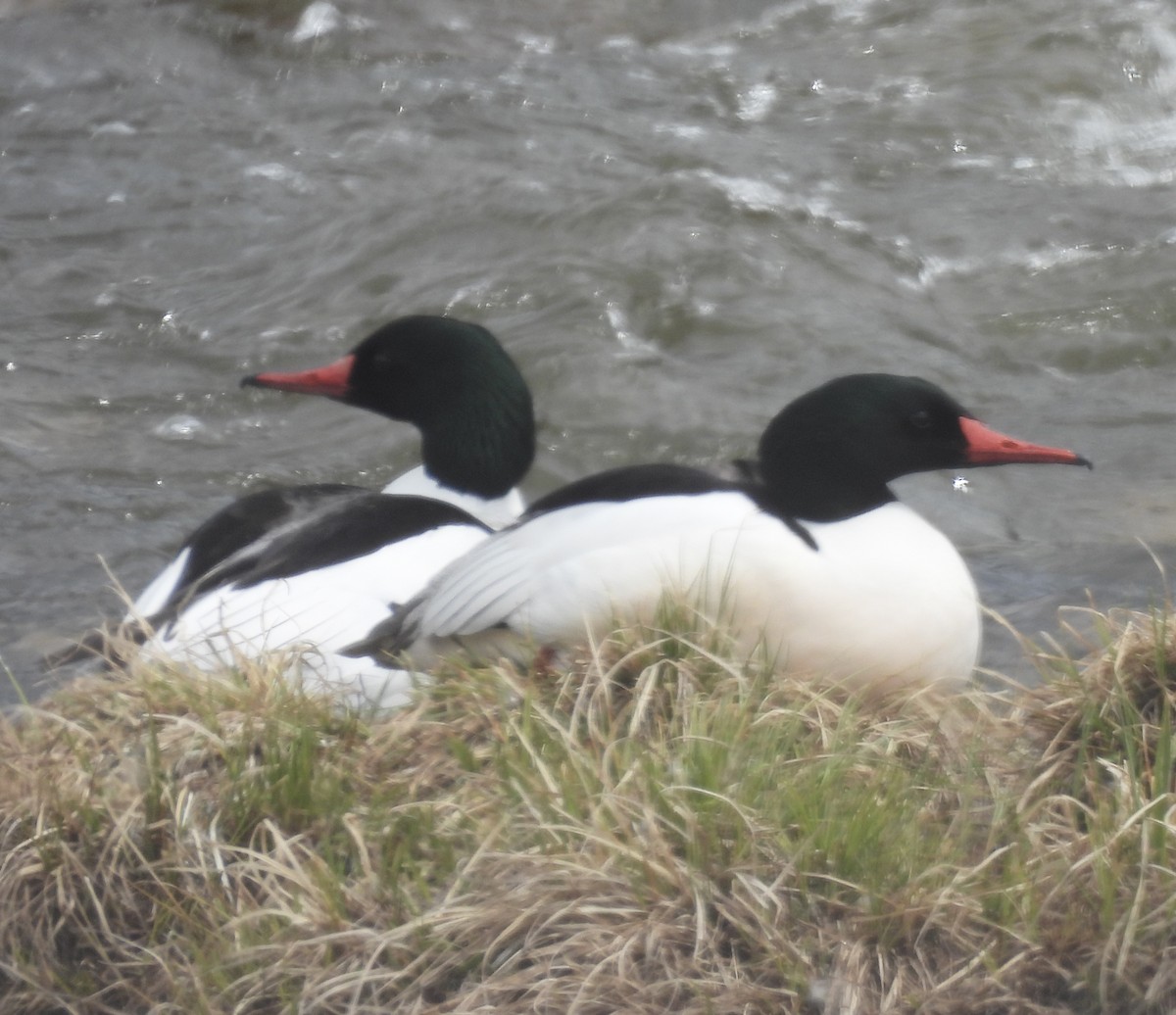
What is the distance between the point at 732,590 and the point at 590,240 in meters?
4.89

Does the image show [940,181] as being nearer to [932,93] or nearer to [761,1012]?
[932,93]

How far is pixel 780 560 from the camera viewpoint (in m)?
3.48

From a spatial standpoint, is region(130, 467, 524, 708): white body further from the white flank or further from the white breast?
the white breast

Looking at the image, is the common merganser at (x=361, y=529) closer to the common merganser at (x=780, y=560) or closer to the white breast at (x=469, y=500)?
the white breast at (x=469, y=500)

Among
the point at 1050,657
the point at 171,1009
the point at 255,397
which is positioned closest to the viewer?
the point at 171,1009

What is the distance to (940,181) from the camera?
895 centimetres

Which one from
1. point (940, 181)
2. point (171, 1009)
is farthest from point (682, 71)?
point (171, 1009)

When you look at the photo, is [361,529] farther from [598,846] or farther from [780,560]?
[598,846]

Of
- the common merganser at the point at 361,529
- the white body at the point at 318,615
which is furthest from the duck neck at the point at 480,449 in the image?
the white body at the point at 318,615

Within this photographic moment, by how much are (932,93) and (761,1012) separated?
833cm

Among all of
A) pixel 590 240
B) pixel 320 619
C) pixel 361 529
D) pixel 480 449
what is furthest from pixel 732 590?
pixel 590 240

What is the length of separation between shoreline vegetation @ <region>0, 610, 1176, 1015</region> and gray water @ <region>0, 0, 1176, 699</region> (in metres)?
1.55

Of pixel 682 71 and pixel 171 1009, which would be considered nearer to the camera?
pixel 171 1009

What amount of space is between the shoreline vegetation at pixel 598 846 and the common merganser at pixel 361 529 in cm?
34
